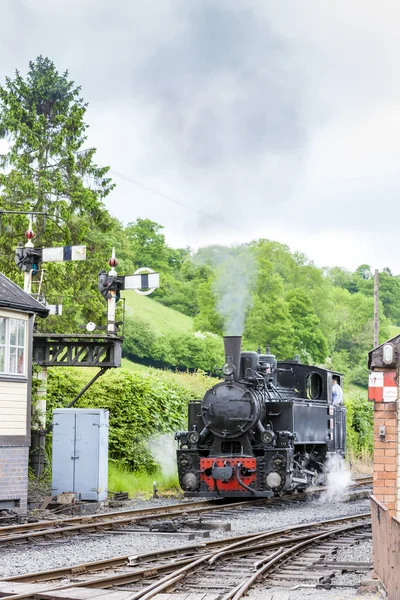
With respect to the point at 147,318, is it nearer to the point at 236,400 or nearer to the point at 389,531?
the point at 236,400

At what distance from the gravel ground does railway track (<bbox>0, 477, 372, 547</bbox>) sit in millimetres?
408

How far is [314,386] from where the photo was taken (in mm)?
20484

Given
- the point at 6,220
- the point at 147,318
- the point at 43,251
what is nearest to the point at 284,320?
the point at 147,318

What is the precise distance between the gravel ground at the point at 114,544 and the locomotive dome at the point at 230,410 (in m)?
1.64

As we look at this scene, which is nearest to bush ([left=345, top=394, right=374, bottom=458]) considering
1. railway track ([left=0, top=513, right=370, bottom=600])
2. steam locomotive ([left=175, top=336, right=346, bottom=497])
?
steam locomotive ([left=175, top=336, right=346, bottom=497])

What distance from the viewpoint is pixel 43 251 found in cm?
1809

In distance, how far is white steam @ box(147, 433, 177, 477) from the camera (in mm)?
21498


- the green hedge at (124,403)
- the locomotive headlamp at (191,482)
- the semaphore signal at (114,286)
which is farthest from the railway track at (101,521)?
the semaphore signal at (114,286)

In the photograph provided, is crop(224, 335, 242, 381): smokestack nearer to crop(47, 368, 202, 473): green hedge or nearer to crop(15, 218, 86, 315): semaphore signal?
crop(15, 218, 86, 315): semaphore signal

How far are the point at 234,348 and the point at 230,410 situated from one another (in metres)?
1.19

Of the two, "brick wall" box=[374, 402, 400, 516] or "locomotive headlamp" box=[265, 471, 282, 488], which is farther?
"locomotive headlamp" box=[265, 471, 282, 488]

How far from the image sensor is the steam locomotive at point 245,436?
1661 cm

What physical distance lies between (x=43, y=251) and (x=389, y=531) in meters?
12.1

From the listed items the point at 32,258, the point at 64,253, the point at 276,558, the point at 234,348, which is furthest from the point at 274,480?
the point at 32,258
